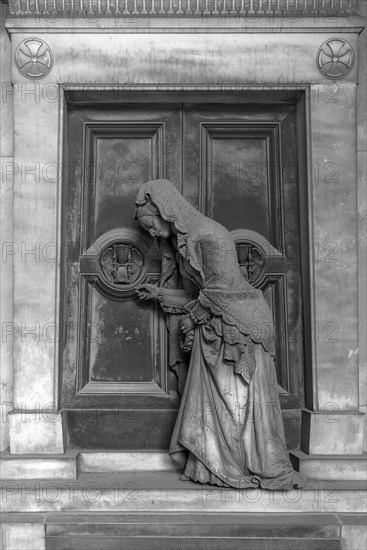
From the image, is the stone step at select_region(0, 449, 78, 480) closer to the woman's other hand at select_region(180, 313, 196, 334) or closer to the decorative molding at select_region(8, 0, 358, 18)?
the woman's other hand at select_region(180, 313, 196, 334)

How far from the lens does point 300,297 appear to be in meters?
6.34

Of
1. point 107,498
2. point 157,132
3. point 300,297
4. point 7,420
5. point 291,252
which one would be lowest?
point 107,498

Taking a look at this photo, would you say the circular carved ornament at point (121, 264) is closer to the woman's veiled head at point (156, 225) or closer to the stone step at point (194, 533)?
the woman's veiled head at point (156, 225)

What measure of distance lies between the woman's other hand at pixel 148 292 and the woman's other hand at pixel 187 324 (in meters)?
0.33

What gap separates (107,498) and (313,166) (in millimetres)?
3151

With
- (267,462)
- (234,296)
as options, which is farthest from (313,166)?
(267,462)

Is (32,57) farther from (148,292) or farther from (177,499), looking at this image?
(177,499)

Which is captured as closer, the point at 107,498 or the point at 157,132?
the point at 107,498

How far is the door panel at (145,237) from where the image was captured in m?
6.24

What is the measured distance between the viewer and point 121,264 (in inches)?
248

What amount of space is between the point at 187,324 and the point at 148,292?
479mm

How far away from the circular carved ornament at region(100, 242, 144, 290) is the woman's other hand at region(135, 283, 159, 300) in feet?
0.46


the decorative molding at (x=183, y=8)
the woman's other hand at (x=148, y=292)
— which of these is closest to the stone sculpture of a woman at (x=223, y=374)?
the woman's other hand at (x=148, y=292)

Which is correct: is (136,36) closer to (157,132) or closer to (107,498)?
(157,132)
